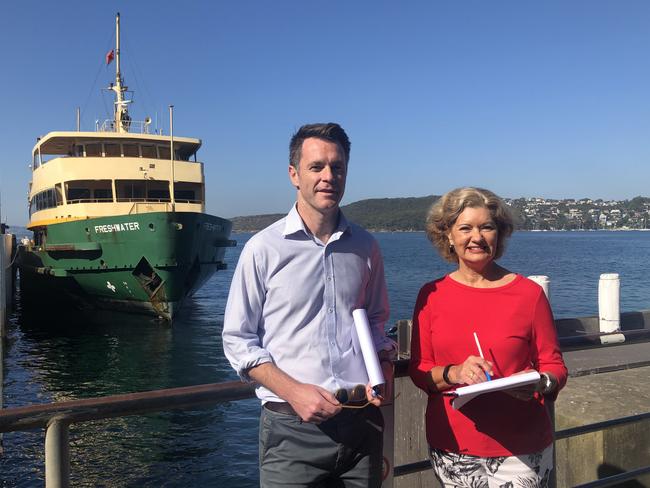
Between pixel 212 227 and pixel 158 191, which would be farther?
pixel 158 191

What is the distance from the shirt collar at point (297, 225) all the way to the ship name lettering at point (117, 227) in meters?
15.4

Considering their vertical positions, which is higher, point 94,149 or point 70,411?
point 94,149

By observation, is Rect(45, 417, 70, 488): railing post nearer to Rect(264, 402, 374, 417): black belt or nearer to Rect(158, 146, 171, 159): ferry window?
Rect(264, 402, 374, 417): black belt

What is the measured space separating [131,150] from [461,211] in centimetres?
2007

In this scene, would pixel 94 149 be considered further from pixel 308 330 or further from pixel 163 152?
pixel 308 330

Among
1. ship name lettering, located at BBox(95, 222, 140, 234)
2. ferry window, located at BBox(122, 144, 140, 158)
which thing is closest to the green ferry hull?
ship name lettering, located at BBox(95, 222, 140, 234)

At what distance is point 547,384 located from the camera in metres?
1.80

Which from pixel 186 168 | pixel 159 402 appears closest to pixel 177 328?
pixel 186 168

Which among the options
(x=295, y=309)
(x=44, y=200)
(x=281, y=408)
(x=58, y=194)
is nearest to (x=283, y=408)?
(x=281, y=408)

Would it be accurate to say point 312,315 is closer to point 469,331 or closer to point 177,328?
point 469,331

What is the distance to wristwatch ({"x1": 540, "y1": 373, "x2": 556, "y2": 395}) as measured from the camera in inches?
70.8

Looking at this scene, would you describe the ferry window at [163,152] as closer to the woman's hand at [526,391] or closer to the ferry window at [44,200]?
the ferry window at [44,200]

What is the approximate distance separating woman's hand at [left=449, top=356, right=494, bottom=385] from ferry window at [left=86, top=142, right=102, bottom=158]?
→ 66.6ft

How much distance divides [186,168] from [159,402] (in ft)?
63.0
